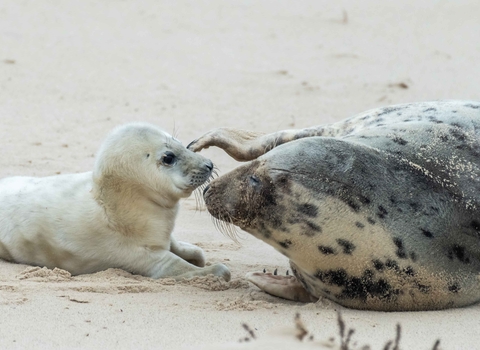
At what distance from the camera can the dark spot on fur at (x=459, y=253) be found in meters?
3.89

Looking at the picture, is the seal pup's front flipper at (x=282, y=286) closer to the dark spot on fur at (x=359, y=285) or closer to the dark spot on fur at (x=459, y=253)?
the dark spot on fur at (x=359, y=285)

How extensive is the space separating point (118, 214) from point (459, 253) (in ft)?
5.36

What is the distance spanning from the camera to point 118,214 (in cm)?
444

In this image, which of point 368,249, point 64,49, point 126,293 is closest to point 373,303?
point 368,249

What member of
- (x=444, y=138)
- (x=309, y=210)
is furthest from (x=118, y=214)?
(x=444, y=138)

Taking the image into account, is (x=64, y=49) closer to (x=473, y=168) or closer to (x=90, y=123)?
(x=90, y=123)

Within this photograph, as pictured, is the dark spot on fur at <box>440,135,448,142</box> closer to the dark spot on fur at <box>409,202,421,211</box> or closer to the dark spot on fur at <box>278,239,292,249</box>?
the dark spot on fur at <box>409,202,421,211</box>

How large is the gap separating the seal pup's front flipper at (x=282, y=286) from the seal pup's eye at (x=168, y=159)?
0.69m

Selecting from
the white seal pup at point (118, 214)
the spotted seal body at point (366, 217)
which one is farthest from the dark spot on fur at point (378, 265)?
the white seal pup at point (118, 214)

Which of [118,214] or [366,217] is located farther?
[118,214]

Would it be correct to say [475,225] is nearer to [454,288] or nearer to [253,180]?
[454,288]

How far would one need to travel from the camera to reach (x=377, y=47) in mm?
11000

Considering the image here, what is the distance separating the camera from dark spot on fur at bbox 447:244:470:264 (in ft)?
12.8

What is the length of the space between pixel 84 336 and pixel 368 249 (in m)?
1.23
